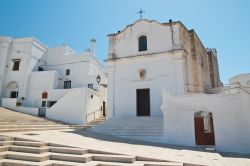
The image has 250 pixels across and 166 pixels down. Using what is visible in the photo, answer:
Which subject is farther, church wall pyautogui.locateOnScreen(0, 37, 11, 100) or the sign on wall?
church wall pyautogui.locateOnScreen(0, 37, 11, 100)

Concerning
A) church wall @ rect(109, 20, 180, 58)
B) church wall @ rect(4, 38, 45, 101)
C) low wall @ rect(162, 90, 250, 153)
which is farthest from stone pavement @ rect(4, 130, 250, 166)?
church wall @ rect(4, 38, 45, 101)

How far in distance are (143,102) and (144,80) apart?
185 centimetres

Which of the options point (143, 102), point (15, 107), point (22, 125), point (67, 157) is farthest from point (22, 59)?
point (67, 157)

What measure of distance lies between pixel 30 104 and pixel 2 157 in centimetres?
2074

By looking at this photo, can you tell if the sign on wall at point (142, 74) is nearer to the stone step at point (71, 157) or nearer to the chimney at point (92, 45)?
the stone step at point (71, 157)

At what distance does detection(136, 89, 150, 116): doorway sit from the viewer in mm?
15609

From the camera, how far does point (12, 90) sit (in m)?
25.9

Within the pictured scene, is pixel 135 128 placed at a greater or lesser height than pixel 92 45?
lesser

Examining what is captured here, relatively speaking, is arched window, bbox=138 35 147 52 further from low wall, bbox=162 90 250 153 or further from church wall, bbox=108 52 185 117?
low wall, bbox=162 90 250 153

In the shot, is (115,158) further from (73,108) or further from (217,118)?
(73,108)

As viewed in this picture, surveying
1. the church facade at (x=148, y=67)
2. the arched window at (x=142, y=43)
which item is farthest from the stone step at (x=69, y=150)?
the arched window at (x=142, y=43)

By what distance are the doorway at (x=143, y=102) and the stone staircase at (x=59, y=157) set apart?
968 cm

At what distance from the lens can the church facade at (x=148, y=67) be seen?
15.0m

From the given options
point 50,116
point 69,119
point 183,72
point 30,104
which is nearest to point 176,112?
point 183,72
